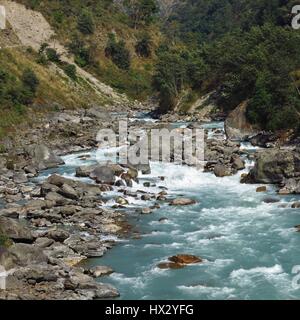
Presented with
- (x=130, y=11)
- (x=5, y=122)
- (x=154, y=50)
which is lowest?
(x=5, y=122)

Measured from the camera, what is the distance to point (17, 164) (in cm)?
4281

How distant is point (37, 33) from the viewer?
94.9 metres

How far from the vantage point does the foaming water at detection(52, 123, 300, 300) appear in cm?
2070

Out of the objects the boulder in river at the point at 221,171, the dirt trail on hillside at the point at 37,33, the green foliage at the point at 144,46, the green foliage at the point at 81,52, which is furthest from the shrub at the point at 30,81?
the green foliage at the point at 144,46
